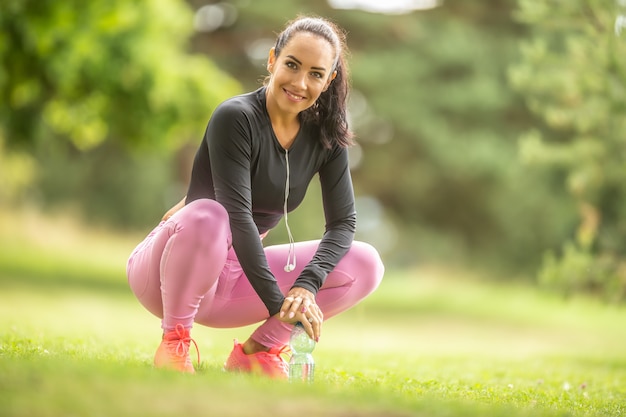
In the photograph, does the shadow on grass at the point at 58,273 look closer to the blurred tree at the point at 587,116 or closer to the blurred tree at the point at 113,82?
the blurred tree at the point at 113,82

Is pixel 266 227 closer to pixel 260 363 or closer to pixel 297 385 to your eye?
pixel 260 363

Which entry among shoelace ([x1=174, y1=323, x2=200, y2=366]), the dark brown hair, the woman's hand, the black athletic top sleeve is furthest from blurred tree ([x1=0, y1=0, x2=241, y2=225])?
the woman's hand

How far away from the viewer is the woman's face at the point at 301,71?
3916 millimetres

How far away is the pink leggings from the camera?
12.2 ft

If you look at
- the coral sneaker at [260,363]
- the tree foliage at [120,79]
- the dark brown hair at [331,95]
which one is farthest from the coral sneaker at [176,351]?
the tree foliage at [120,79]

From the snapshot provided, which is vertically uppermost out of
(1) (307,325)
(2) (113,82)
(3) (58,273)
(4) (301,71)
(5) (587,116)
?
(2) (113,82)

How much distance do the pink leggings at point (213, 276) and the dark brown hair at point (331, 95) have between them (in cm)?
55

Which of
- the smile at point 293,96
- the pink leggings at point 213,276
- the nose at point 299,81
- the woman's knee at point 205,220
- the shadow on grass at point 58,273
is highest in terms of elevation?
the shadow on grass at point 58,273

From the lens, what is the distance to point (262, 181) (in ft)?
13.1

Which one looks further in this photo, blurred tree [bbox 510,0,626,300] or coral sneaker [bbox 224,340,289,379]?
blurred tree [bbox 510,0,626,300]

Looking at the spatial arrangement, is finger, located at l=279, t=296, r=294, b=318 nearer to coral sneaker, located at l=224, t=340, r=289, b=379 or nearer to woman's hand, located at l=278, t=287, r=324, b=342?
woman's hand, located at l=278, t=287, r=324, b=342

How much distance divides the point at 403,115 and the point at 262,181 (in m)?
16.4

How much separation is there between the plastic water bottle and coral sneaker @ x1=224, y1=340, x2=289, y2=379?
4cm

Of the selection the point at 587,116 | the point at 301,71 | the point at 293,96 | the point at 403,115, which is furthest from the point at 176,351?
the point at 403,115
